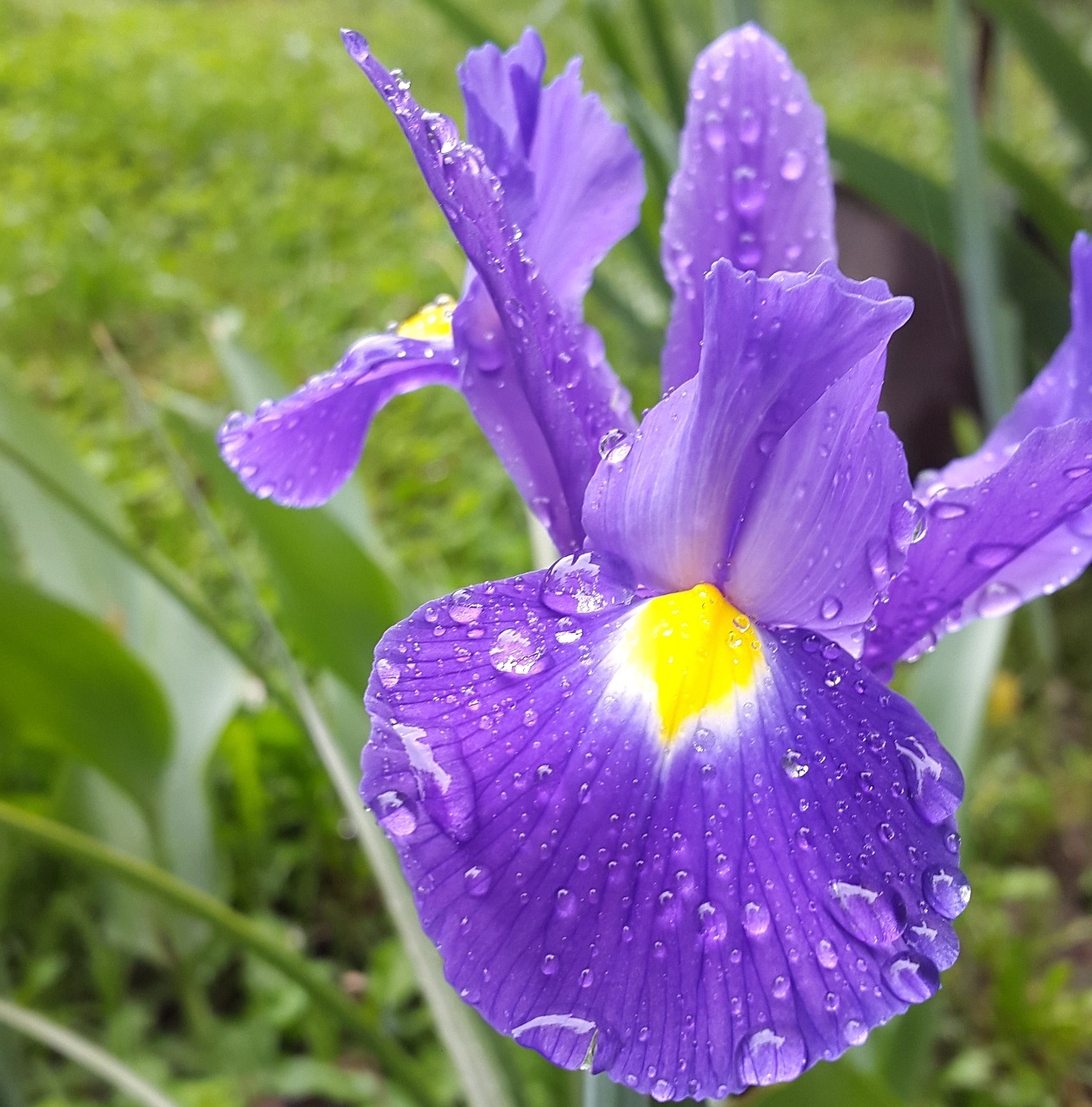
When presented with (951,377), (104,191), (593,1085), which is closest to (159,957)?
(593,1085)

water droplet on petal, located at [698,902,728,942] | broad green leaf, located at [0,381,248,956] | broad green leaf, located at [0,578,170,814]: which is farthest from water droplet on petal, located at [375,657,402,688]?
broad green leaf, located at [0,381,248,956]

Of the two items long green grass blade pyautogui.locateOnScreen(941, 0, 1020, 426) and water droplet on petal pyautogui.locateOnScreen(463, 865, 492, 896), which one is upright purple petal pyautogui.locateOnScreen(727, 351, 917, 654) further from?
long green grass blade pyautogui.locateOnScreen(941, 0, 1020, 426)

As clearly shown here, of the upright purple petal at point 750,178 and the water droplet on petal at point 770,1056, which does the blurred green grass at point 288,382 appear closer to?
the upright purple petal at point 750,178

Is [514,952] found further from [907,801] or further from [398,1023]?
[398,1023]

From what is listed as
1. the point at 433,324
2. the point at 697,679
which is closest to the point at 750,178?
the point at 433,324

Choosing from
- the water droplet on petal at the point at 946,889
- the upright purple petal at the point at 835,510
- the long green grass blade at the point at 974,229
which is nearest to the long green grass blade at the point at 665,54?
the long green grass blade at the point at 974,229

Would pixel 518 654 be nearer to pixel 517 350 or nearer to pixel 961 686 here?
pixel 517 350

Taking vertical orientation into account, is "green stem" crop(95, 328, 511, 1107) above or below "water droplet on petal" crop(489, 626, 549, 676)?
below
